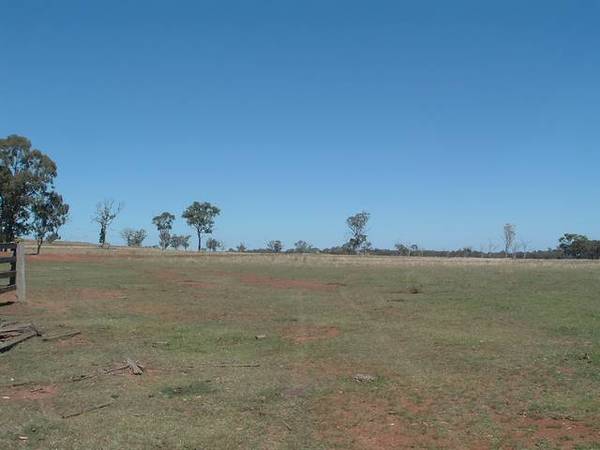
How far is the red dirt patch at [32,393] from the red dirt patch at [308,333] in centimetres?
584

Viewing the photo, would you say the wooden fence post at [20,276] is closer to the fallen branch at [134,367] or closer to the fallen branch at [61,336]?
the fallen branch at [61,336]

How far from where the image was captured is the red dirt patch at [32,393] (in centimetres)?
862

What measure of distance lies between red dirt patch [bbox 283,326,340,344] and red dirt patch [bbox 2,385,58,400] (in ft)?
19.2

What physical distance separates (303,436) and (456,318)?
38.4ft

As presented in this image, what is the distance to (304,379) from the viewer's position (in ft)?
Result: 32.3

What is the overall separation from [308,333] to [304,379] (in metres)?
4.93

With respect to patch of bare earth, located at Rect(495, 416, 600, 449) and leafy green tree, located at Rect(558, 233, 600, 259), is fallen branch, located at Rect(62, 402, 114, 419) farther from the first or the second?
leafy green tree, located at Rect(558, 233, 600, 259)

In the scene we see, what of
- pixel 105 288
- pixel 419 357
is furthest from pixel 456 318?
pixel 105 288

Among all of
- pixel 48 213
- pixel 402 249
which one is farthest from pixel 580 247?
pixel 48 213

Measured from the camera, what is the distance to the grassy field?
7.09 m

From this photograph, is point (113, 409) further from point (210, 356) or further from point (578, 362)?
point (578, 362)

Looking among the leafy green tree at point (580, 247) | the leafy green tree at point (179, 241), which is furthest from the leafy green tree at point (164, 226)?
the leafy green tree at point (580, 247)

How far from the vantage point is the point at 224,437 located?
6949 millimetres

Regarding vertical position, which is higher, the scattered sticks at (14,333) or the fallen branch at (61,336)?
the scattered sticks at (14,333)
